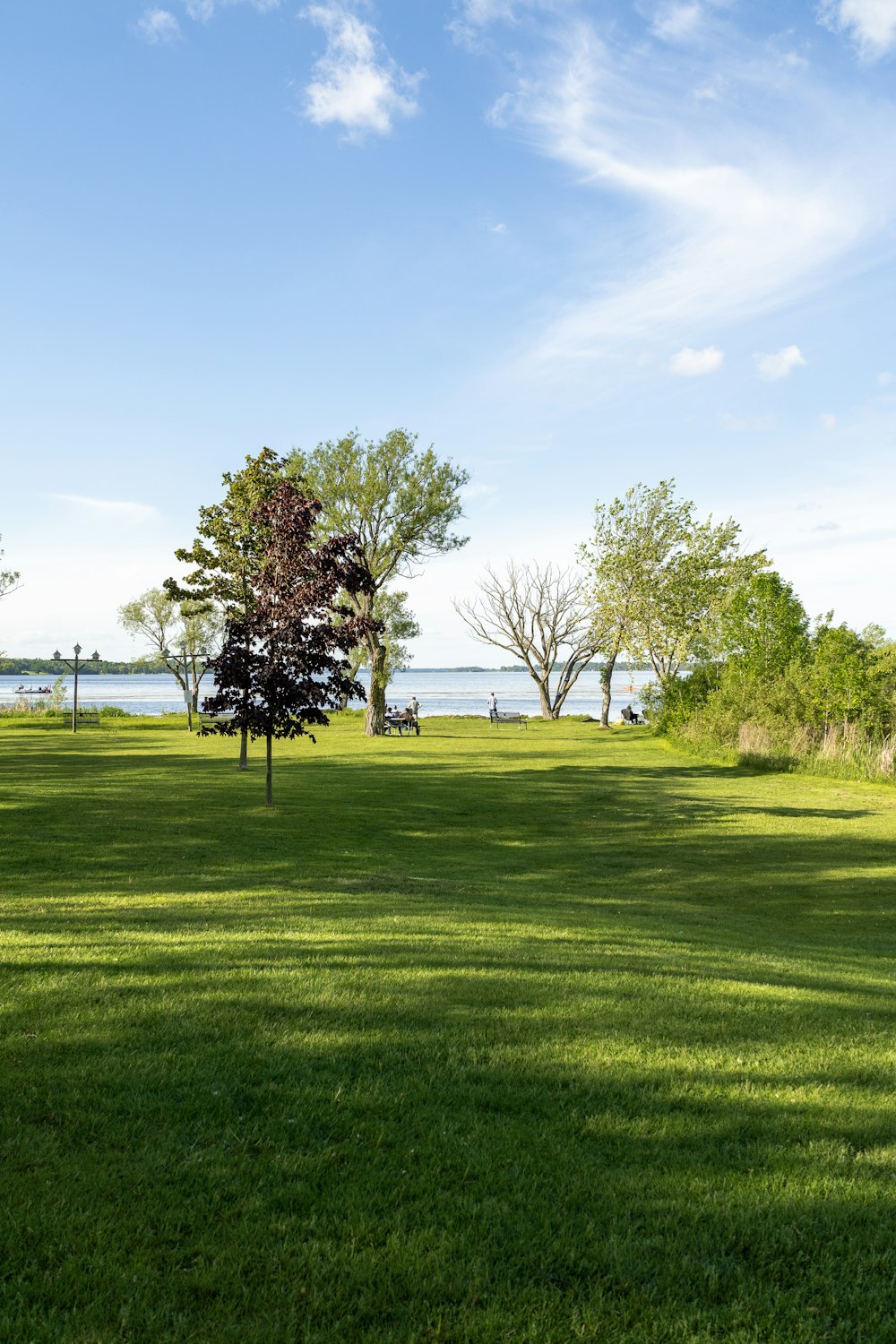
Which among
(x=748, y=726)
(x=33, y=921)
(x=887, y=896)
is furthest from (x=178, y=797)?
(x=748, y=726)

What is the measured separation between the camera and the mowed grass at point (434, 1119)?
2.85 meters

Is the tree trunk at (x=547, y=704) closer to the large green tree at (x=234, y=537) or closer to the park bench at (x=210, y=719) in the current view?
the park bench at (x=210, y=719)

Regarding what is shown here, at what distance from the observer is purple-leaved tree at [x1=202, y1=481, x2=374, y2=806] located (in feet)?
53.4

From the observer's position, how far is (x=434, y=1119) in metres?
3.92

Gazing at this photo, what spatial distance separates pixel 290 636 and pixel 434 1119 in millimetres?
12924

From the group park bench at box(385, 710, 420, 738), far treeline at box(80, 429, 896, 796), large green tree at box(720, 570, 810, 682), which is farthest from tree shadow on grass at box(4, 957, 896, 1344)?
park bench at box(385, 710, 420, 738)

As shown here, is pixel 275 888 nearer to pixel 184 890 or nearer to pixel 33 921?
pixel 184 890

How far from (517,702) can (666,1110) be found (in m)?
98.0

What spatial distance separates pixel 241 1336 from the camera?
2643mm

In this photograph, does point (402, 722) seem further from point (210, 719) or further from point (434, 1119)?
point (434, 1119)

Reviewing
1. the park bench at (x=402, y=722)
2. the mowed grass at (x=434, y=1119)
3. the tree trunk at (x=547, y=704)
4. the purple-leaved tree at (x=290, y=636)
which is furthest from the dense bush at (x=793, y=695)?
the tree trunk at (x=547, y=704)

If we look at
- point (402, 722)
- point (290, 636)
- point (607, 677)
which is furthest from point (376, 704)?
point (290, 636)

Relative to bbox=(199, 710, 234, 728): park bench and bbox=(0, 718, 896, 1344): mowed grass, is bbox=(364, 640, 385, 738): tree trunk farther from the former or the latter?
bbox=(0, 718, 896, 1344): mowed grass

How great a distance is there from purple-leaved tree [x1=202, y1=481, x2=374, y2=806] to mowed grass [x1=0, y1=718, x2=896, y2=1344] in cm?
645
